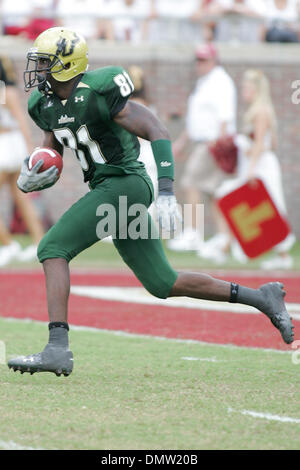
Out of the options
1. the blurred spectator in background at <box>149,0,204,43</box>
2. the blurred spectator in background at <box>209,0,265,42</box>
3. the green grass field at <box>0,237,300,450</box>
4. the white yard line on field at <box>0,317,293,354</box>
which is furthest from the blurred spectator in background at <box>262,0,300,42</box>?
the green grass field at <box>0,237,300,450</box>

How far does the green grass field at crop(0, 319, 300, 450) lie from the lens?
3.63 meters

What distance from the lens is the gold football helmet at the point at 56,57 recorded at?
4.77 m

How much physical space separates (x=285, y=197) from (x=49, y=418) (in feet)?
35.1

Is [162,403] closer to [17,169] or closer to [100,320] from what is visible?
[100,320]

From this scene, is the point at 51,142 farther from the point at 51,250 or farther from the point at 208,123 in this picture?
the point at 208,123

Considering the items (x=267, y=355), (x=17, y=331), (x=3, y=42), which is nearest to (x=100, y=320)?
(x=17, y=331)

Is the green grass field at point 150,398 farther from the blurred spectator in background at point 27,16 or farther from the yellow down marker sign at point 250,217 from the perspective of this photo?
the blurred spectator in background at point 27,16

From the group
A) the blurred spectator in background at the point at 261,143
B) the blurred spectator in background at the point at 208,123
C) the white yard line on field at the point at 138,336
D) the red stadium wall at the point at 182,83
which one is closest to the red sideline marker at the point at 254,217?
the blurred spectator in background at the point at 261,143

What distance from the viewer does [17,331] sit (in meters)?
6.20

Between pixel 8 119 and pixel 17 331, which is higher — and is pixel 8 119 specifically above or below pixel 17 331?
above

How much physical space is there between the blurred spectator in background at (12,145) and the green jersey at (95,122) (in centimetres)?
527

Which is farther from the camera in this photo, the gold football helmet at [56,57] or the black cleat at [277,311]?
the black cleat at [277,311]

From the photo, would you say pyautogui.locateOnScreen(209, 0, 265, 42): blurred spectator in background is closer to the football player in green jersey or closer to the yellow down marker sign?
the yellow down marker sign

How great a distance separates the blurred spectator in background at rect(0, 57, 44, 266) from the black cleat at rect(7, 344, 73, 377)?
5.73 meters
